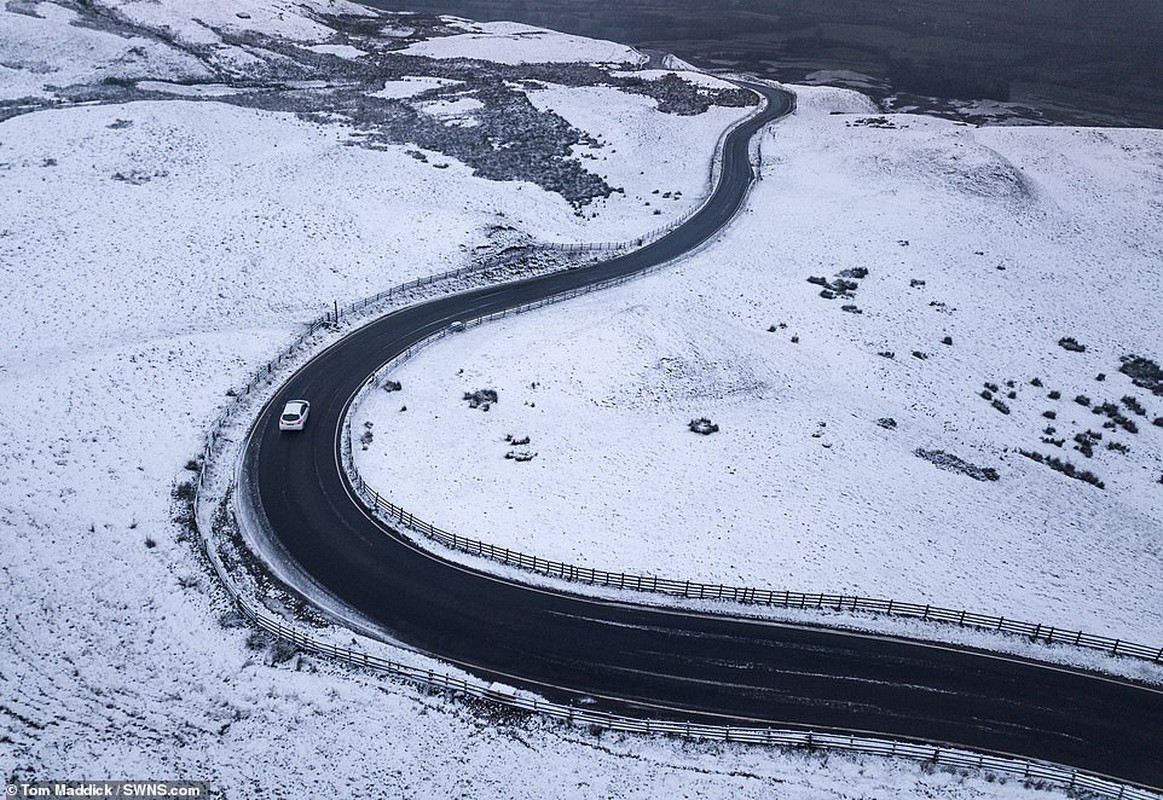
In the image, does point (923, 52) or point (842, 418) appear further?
point (923, 52)

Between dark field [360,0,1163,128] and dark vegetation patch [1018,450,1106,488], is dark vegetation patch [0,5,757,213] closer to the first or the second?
dark field [360,0,1163,128]

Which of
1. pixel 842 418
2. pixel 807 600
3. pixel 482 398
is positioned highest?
pixel 842 418

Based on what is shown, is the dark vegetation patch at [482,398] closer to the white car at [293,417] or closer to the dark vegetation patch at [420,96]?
the white car at [293,417]

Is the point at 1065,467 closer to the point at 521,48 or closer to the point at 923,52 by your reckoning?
the point at 521,48

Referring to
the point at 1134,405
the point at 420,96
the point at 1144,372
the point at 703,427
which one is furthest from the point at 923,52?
the point at 703,427

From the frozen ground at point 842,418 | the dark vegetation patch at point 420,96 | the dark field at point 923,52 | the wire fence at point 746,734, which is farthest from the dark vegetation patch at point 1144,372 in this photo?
the dark field at point 923,52

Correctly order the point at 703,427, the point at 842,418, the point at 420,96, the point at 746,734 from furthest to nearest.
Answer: the point at 420,96 < the point at 842,418 < the point at 703,427 < the point at 746,734
